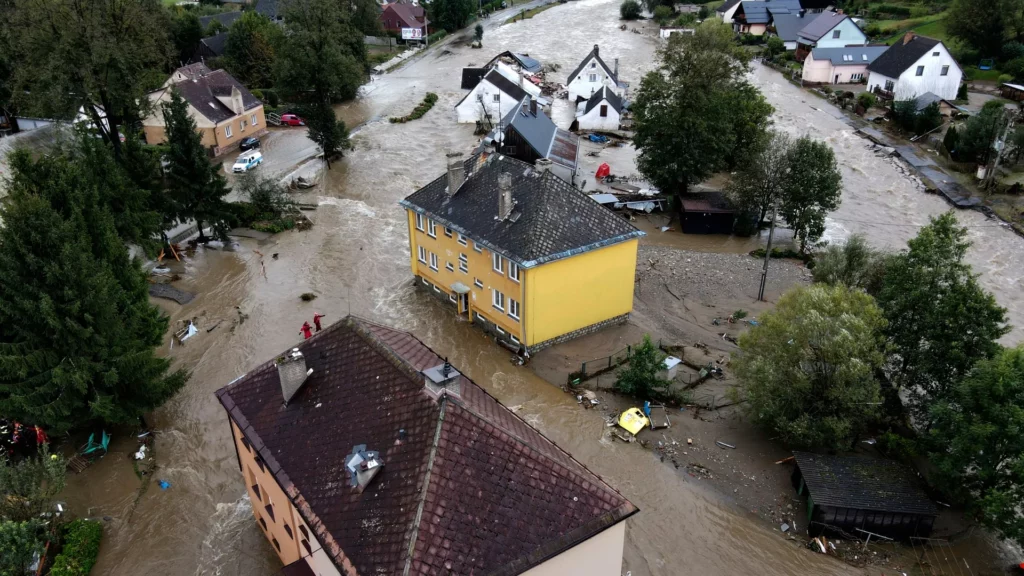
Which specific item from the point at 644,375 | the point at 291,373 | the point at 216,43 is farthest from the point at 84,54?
the point at 216,43

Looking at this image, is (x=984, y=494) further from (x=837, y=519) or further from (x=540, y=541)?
(x=540, y=541)

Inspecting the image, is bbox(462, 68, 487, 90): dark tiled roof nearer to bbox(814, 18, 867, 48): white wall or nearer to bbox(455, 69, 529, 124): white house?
bbox(455, 69, 529, 124): white house

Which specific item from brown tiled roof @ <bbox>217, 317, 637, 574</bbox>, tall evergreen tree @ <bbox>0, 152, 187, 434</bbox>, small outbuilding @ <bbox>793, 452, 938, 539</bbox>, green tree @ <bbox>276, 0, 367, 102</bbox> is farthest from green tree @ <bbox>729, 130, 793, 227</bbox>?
tall evergreen tree @ <bbox>0, 152, 187, 434</bbox>

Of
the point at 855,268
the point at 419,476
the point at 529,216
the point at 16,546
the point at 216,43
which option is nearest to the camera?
the point at 419,476

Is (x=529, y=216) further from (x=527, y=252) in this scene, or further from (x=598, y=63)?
(x=598, y=63)

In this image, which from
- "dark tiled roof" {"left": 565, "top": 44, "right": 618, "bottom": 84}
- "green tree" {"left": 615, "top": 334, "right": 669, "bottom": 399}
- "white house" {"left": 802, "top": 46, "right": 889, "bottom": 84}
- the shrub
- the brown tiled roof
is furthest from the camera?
the shrub

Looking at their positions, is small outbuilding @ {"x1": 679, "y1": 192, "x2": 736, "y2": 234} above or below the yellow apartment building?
below

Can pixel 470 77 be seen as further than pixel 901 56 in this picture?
Yes
